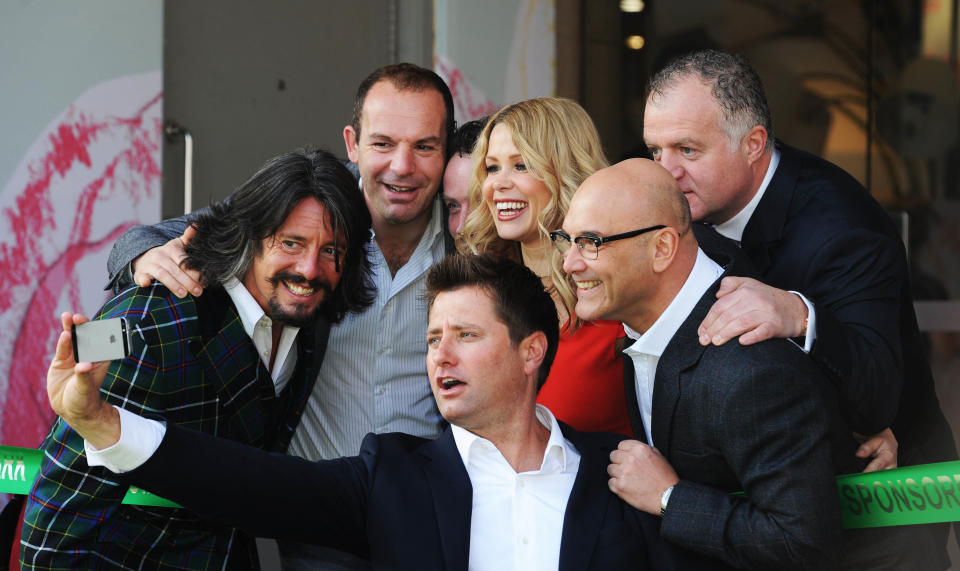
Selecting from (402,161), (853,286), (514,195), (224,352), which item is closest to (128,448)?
(224,352)

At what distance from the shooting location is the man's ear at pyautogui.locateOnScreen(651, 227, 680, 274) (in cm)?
301

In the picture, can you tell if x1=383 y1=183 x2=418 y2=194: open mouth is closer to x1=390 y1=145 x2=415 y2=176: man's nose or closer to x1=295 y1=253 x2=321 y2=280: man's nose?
x1=390 y1=145 x2=415 y2=176: man's nose

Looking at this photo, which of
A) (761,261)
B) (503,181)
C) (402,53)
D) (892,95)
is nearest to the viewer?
(761,261)

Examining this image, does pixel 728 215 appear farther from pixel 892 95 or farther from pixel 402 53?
pixel 892 95

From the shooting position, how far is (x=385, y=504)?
3.06m

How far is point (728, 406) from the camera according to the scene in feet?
9.18

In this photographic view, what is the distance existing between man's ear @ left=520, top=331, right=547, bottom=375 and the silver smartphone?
3.83ft

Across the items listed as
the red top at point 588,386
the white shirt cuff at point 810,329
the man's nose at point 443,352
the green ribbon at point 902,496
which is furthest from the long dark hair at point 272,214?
the green ribbon at point 902,496

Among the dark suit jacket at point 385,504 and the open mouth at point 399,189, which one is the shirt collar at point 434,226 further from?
the dark suit jacket at point 385,504

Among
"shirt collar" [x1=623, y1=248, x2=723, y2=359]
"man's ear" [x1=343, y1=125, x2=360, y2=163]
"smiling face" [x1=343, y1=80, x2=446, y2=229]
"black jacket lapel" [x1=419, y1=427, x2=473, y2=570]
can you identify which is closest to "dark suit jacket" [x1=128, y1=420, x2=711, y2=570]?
"black jacket lapel" [x1=419, y1=427, x2=473, y2=570]

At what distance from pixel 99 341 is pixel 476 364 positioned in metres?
1.07

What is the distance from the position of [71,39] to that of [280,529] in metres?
3.11

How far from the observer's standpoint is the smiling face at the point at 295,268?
3451mm

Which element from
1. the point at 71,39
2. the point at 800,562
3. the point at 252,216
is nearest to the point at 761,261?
the point at 800,562
